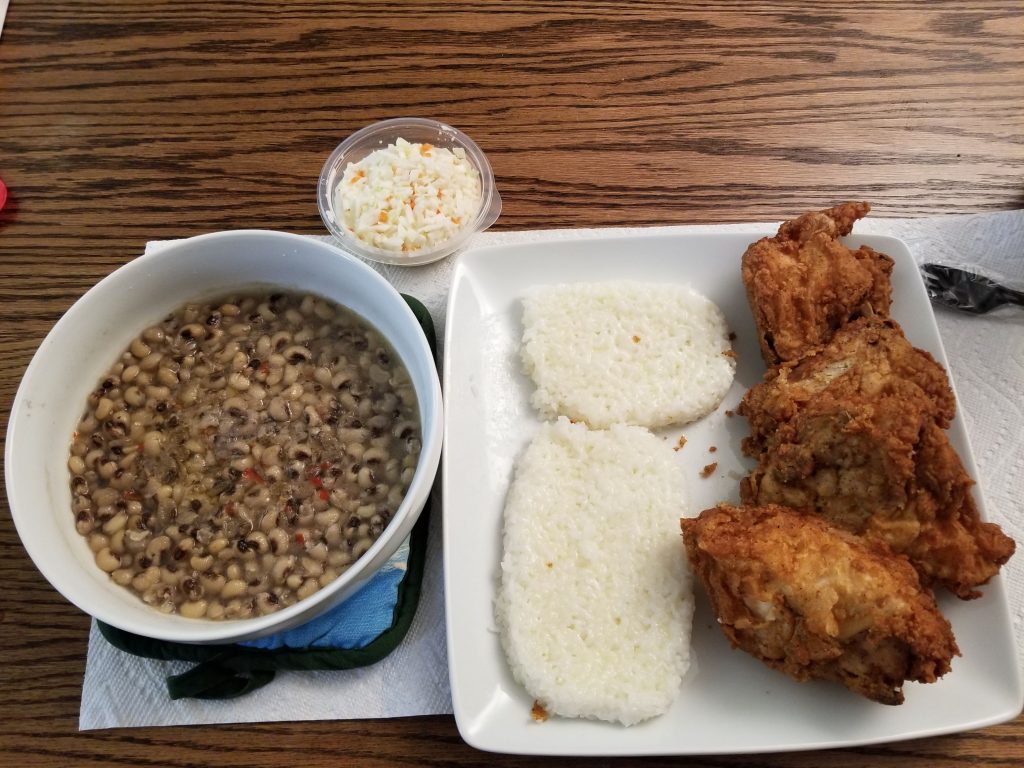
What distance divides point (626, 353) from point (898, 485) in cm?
84

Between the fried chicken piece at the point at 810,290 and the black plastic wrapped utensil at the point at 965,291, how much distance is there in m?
0.27

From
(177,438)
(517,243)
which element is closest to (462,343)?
(517,243)

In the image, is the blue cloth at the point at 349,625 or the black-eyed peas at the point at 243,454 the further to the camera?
the blue cloth at the point at 349,625

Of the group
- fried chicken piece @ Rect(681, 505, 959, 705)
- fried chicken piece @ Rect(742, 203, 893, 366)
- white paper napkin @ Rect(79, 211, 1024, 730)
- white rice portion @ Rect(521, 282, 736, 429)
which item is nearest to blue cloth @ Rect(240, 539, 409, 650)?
white paper napkin @ Rect(79, 211, 1024, 730)

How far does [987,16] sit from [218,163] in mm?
3078

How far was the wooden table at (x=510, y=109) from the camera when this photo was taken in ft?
9.20

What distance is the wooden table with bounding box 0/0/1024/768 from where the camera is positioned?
2.80 m

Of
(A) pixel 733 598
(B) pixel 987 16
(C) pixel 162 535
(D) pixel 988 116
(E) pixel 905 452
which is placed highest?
(B) pixel 987 16

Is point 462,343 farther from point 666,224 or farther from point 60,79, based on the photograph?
point 60,79

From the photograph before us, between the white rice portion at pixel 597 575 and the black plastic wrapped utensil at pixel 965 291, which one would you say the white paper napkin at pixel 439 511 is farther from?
the white rice portion at pixel 597 575

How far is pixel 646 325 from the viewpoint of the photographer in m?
2.45

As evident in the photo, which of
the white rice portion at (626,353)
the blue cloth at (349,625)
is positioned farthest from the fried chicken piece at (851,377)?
the blue cloth at (349,625)

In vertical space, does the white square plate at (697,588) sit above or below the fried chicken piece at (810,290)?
below

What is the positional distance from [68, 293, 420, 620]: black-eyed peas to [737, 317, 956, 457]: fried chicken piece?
99cm
